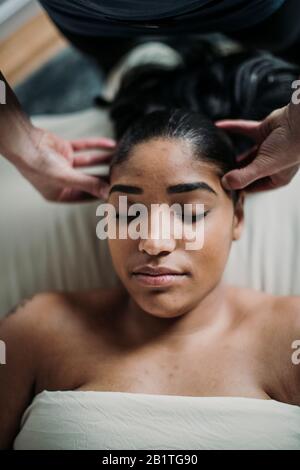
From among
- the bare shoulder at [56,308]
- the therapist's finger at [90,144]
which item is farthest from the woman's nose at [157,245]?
the therapist's finger at [90,144]

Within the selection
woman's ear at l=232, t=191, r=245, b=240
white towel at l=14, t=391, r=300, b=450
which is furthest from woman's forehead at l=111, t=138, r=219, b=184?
white towel at l=14, t=391, r=300, b=450

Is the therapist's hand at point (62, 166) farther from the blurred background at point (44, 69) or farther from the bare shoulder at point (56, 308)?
the blurred background at point (44, 69)

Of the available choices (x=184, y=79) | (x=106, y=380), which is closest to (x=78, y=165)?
(x=184, y=79)

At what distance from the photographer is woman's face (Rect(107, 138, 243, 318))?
0.98m

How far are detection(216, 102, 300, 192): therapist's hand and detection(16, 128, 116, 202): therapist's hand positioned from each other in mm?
260

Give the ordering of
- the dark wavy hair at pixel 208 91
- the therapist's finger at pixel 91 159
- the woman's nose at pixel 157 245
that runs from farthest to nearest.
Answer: the therapist's finger at pixel 91 159 → the dark wavy hair at pixel 208 91 → the woman's nose at pixel 157 245

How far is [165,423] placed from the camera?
38.1 inches

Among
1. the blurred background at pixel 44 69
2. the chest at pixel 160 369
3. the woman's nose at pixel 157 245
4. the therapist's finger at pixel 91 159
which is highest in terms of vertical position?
the blurred background at pixel 44 69

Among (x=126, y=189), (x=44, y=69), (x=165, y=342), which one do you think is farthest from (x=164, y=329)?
(x=44, y=69)

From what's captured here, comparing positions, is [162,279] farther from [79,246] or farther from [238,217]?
[79,246]

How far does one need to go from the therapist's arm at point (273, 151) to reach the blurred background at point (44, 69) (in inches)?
29.5

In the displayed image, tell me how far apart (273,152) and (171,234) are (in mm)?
236

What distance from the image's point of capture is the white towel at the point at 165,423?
0.95 meters

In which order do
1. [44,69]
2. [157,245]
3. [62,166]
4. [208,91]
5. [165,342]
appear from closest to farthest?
[157,245] < [165,342] < [62,166] < [208,91] < [44,69]
